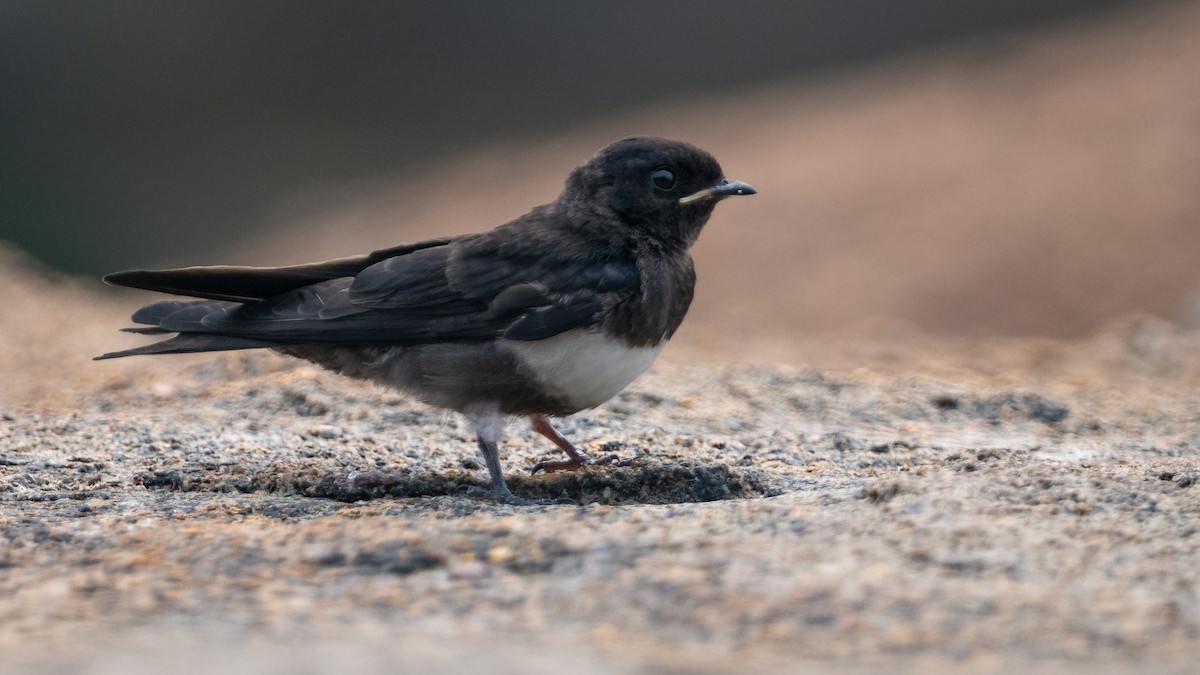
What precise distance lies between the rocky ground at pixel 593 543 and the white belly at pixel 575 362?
36 centimetres

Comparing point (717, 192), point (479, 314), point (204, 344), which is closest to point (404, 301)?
point (479, 314)

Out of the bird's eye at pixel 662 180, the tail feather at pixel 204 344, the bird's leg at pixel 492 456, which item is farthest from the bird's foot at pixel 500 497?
the bird's eye at pixel 662 180

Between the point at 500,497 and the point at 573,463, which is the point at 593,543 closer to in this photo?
the point at 500,497

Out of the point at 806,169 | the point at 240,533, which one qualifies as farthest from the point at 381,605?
the point at 806,169

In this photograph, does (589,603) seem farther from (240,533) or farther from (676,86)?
(676,86)

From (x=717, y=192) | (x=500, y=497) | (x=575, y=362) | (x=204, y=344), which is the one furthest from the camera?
(x=717, y=192)

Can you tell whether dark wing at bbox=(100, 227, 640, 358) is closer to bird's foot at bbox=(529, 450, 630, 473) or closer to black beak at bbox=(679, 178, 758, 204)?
black beak at bbox=(679, 178, 758, 204)

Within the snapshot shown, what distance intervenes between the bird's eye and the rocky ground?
3.69 feet

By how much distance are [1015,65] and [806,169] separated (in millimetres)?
4669

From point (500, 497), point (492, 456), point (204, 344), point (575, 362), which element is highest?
point (204, 344)

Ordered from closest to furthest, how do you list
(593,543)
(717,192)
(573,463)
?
(593,543)
(573,463)
(717,192)

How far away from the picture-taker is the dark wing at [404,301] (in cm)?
544

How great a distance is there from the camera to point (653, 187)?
589 cm

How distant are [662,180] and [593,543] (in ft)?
7.35
